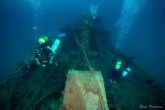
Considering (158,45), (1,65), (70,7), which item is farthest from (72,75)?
(70,7)

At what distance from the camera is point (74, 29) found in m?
12.9

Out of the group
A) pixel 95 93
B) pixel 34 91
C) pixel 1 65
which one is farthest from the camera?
pixel 1 65

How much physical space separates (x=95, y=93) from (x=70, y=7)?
40.8 meters

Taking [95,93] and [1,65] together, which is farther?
[1,65]

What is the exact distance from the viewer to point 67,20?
3991 cm

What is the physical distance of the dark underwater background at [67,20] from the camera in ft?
108

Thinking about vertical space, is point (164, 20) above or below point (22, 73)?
above

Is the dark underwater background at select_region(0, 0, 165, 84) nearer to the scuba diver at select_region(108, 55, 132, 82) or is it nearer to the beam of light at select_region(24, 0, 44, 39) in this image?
the beam of light at select_region(24, 0, 44, 39)

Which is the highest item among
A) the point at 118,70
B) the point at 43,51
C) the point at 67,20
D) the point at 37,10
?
the point at 37,10

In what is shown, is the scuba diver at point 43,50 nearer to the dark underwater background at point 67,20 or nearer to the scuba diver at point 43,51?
the scuba diver at point 43,51

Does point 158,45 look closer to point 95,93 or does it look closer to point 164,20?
point 164,20

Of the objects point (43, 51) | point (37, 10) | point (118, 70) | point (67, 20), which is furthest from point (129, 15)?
point (43, 51)

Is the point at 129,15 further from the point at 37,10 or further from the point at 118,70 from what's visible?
the point at 118,70

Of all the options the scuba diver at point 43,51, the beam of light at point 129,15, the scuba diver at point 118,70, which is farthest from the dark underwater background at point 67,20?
the scuba diver at point 43,51
